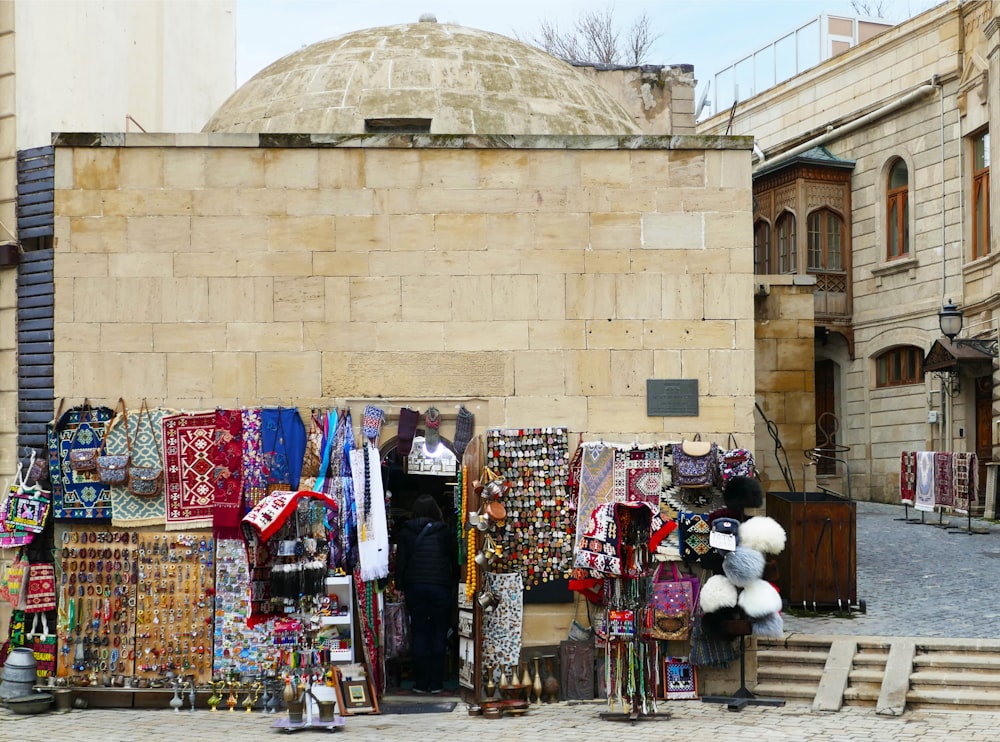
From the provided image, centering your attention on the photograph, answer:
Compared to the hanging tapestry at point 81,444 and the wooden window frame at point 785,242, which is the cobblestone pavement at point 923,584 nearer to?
the hanging tapestry at point 81,444

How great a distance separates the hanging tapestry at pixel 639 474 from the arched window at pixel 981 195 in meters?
13.8

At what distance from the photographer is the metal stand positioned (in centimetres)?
996

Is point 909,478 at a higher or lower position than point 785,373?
lower

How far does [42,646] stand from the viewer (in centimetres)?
1058

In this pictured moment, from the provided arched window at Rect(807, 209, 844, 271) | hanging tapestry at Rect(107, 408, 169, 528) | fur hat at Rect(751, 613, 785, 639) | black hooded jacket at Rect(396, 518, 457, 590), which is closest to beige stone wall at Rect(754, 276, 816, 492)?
fur hat at Rect(751, 613, 785, 639)

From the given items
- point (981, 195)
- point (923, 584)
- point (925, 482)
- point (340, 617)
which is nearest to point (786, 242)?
point (981, 195)

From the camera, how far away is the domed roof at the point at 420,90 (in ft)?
41.4

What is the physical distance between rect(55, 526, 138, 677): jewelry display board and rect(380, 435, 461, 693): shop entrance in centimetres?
222

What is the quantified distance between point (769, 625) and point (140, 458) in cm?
535

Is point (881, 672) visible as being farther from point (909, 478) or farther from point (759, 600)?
point (909, 478)

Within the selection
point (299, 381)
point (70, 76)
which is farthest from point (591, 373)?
point (70, 76)

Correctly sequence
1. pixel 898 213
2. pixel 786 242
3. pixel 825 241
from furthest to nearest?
pixel 786 242 → pixel 825 241 → pixel 898 213

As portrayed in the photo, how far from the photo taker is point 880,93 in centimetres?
2558

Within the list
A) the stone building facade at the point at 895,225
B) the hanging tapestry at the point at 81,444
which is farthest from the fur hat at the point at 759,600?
the stone building facade at the point at 895,225
